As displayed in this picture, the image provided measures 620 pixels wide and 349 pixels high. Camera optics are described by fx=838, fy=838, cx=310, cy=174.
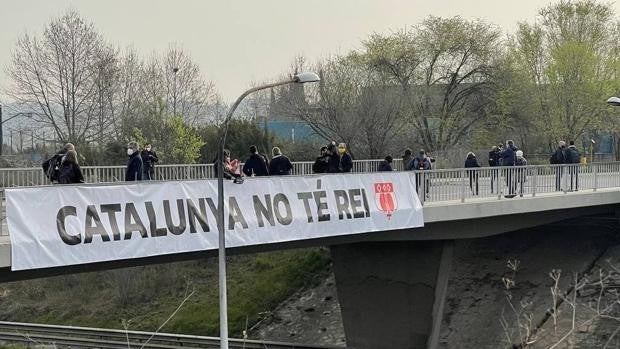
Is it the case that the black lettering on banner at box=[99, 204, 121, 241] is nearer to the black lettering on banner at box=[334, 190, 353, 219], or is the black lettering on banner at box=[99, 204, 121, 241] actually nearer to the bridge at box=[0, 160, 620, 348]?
the black lettering on banner at box=[334, 190, 353, 219]

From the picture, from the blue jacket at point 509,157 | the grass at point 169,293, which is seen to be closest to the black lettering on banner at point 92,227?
the blue jacket at point 509,157

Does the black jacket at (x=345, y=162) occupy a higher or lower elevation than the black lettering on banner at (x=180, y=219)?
higher

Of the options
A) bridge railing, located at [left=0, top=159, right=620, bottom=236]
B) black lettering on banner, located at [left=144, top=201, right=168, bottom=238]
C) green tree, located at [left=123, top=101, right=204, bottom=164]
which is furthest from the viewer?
green tree, located at [left=123, top=101, right=204, bottom=164]

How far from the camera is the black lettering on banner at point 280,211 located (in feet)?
55.6

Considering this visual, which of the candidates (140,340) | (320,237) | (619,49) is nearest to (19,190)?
(320,237)

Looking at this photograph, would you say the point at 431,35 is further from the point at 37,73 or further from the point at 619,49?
the point at 37,73

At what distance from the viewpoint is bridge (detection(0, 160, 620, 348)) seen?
22.4 m

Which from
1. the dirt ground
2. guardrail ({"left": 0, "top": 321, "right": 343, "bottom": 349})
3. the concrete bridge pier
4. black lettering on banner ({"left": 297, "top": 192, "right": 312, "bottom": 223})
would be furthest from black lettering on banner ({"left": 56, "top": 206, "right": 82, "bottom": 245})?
the dirt ground

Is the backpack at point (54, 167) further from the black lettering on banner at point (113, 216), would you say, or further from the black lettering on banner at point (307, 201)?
the black lettering on banner at point (307, 201)

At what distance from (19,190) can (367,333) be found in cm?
1583

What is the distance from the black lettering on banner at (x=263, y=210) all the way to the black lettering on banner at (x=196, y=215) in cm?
137

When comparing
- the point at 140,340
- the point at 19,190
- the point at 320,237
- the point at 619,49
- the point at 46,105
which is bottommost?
the point at 140,340

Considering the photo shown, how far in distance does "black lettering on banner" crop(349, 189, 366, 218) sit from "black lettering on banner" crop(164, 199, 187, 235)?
4837 mm

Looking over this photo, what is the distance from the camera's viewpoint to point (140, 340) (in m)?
31.5
